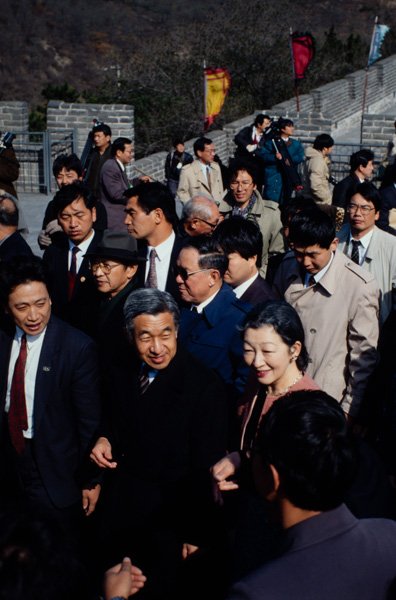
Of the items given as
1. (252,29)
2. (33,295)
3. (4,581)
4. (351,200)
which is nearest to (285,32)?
(252,29)

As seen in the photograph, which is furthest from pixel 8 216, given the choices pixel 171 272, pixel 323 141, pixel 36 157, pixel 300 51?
pixel 300 51

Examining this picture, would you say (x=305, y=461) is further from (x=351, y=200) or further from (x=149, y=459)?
(x=351, y=200)

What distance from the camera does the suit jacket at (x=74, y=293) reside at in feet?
13.9

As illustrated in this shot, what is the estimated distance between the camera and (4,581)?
1.47 metres

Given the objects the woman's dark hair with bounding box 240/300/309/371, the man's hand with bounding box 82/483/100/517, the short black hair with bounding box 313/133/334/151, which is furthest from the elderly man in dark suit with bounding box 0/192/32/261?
the short black hair with bounding box 313/133/334/151

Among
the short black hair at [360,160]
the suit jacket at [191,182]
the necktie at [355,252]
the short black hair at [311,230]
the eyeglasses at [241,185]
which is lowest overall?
the necktie at [355,252]

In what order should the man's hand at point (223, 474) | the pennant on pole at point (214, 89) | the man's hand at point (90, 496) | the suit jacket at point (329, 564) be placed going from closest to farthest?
1. the suit jacket at point (329, 564)
2. the man's hand at point (223, 474)
3. the man's hand at point (90, 496)
4. the pennant on pole at point (214, 89)

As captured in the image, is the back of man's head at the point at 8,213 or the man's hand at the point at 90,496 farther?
the back of man's head at the point at 8,213

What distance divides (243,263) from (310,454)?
2.46m

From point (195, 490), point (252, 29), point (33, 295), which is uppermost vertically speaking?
point (252, 29)

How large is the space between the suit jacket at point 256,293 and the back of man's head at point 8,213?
1936 mm

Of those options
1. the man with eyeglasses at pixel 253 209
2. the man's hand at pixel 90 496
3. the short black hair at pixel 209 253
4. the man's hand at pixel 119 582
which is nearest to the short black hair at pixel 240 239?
the short black hair at pixel 209 253

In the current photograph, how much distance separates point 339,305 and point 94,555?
191 cm

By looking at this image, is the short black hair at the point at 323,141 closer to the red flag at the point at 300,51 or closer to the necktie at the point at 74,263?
the necktie at the point at 74,263
